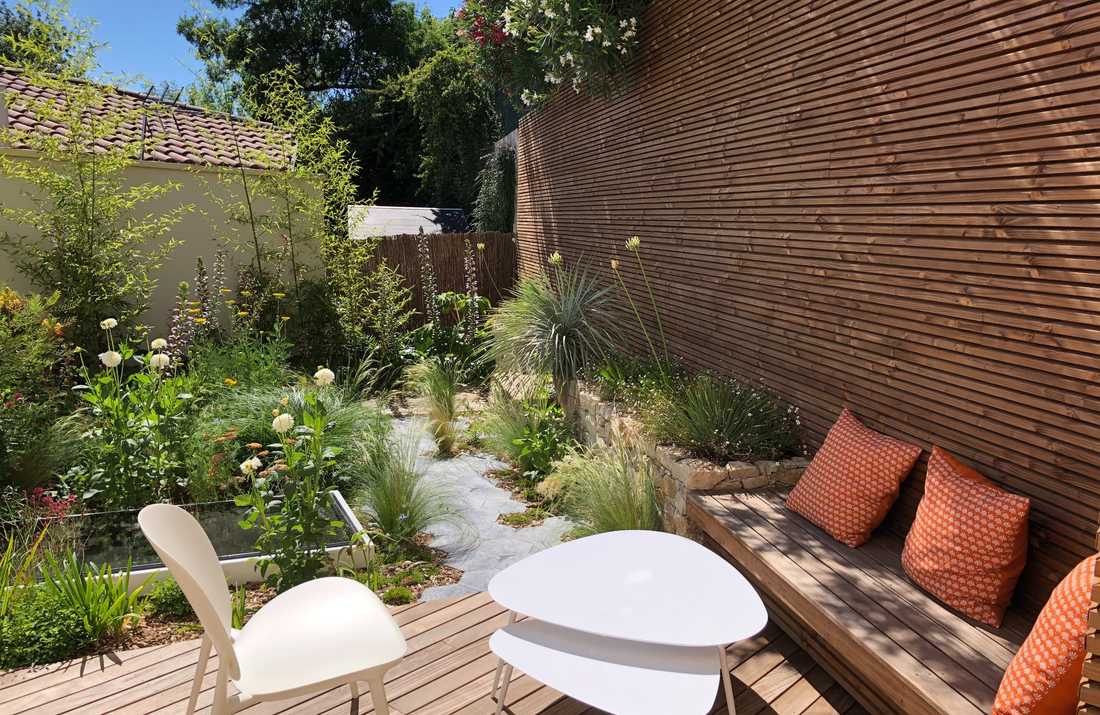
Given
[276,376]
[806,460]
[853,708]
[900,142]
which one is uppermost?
[900,142]

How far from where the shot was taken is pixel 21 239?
6.65 m

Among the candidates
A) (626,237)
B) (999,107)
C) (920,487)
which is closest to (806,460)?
(920,487)

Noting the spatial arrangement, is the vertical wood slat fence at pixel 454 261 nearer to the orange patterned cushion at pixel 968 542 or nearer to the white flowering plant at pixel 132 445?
the white flowering plant at pixel 132 445

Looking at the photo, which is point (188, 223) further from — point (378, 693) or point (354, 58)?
Result: point (354, 58)

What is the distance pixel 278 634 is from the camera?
2254 millimetres

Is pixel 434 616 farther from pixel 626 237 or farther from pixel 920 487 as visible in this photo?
pixel 626 237

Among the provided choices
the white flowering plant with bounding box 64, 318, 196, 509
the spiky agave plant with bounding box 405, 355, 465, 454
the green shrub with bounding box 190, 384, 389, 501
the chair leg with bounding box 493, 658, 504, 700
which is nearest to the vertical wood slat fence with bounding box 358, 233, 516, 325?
the spiky agave plant with bounding box 405, 355, 465, 454

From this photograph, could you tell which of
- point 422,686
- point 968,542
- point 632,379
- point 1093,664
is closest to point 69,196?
point 632,379

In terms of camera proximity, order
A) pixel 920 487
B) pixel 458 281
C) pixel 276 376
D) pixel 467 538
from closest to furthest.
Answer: pixel 920 487 < pixel 467 538 < pixel 276 376 < pixel 458 281

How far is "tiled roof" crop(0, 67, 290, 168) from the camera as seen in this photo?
291 inches

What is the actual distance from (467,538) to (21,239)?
17.5 ft

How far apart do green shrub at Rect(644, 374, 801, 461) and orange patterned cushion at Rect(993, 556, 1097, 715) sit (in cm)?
190

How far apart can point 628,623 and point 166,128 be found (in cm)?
Result: 909

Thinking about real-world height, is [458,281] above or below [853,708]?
above
